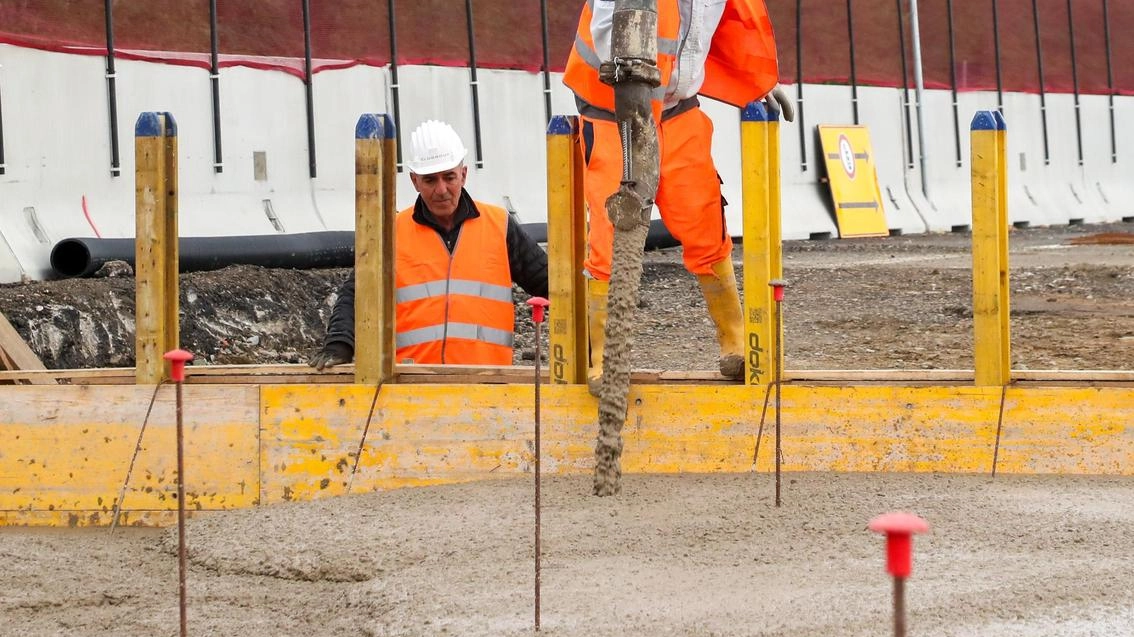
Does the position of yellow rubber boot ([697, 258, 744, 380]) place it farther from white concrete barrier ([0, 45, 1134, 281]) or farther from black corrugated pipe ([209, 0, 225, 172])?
black corrugated pipe ([209, 0, 225, 172])

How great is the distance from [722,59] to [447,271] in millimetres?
1615

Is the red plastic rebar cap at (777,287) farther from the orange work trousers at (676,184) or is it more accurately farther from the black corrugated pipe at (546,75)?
the black corrugated pipe at (546,75)

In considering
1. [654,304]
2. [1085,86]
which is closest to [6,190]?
[654,304]

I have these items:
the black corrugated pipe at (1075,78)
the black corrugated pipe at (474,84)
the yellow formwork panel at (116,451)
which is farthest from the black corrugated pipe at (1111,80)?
the yellow formwork panel at (116,451)

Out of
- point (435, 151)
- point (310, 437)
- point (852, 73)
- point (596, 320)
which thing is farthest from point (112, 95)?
point (852, 73)

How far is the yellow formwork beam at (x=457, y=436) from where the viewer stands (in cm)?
593

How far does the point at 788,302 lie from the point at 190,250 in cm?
521

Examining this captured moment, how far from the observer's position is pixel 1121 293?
14219mm

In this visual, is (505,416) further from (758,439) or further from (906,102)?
(906,102)

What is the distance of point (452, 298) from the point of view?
7.16 m

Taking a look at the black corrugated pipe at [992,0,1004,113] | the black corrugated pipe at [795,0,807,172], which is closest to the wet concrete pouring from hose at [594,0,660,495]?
the black corrugated pipe at [795,0,807,172]

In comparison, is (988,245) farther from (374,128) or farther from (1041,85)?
(1041,85)

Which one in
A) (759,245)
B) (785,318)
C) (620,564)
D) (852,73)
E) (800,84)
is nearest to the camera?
(620,564)

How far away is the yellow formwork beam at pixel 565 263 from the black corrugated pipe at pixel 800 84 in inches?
615
